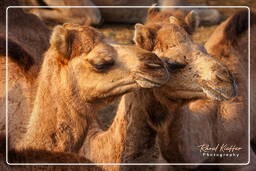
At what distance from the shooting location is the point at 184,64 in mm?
3225

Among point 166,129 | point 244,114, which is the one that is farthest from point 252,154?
point 166,129

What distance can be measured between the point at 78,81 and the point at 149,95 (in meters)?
0.43

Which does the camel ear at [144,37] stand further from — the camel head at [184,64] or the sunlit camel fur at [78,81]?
the sunlit camel fur at [78,81]

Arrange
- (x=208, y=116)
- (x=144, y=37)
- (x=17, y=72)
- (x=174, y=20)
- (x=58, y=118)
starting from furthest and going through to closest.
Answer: (x=208, y=116) → (x=17, y=72) → (x=174, y=20) → (x=144, y=37) → (x=58, y=118)

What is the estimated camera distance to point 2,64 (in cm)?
367

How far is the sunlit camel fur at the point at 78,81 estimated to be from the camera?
2.99m

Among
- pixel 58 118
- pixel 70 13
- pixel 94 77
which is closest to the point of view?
pixel 94 77

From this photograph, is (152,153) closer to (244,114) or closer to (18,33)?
(244,114)

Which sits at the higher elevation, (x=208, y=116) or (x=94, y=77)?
(x=94, y=77)

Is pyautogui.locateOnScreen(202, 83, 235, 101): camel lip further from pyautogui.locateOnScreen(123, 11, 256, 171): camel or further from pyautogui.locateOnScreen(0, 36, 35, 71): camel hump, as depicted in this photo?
pyautogui.locateOnScreen(0, 36, 35, 71): camel hump

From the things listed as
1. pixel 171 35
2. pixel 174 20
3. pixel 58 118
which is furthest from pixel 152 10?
pixel 58 118

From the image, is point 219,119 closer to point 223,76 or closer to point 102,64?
point 223,76

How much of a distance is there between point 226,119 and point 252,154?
0.26 meters

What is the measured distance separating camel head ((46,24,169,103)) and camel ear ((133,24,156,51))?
0.81ft
